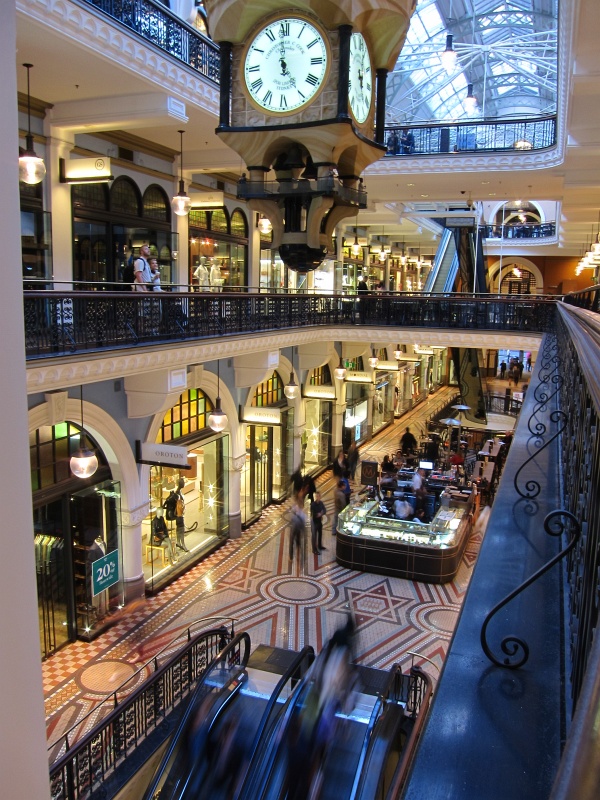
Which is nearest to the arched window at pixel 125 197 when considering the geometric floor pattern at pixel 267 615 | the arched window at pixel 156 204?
the arched window at pixel 156 204

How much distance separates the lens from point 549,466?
11.3 feet

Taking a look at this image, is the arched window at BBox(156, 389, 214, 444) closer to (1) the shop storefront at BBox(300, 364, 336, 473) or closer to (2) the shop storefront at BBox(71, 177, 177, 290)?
(2) the shop storefront at BBox(71, 177, 177, 290)

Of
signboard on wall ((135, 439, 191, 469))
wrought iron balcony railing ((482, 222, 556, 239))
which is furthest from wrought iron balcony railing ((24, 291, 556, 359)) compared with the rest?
wrought iron balcony railing ((482, 222, 556, 239))

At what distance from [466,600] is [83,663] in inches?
339

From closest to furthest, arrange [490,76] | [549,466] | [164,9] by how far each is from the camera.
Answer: [549,466], [164,9], [490,76]

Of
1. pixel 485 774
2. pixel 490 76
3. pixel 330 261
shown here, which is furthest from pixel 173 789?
pixel 490 76

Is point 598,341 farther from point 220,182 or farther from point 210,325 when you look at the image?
point 220,182

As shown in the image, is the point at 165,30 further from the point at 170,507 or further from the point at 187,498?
the point at 187,498

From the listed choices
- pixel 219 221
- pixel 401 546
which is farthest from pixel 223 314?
pixel 401 546

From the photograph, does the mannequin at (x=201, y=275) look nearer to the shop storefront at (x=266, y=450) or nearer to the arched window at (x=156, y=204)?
the arched window at (x=156, y=204)

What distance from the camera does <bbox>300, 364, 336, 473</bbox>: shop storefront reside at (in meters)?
17.9

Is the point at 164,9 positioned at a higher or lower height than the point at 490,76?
lower

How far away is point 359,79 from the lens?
2168mm

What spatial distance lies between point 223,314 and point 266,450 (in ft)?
18.1
